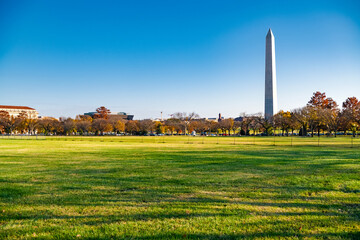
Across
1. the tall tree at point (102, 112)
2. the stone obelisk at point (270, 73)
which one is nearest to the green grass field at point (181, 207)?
the stone obelisk at point (270, 73)

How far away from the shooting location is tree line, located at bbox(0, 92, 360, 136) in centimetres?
7575

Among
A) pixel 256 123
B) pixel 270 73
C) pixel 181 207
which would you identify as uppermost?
pixel 270 73

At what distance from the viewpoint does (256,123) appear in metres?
103

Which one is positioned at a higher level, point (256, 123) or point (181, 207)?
point (256, 123)

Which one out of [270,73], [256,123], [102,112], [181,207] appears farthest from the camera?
[102,112]

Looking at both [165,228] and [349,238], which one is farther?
[165,228]

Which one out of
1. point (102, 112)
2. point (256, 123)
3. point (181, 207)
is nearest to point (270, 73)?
point (256, 123)

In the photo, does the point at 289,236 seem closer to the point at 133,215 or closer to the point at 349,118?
the point at 133,215

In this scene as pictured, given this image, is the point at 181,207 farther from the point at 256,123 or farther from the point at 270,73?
the point at 256,123

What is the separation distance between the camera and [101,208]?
6562 mm

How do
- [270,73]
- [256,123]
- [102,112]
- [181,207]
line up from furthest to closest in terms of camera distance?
[102,112], [256,123], [270,73], [181,207]

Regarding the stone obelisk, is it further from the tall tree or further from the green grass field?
the tall tree

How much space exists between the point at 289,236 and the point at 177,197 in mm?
3432

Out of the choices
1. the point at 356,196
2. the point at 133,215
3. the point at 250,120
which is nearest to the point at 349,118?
the point at 250,120
